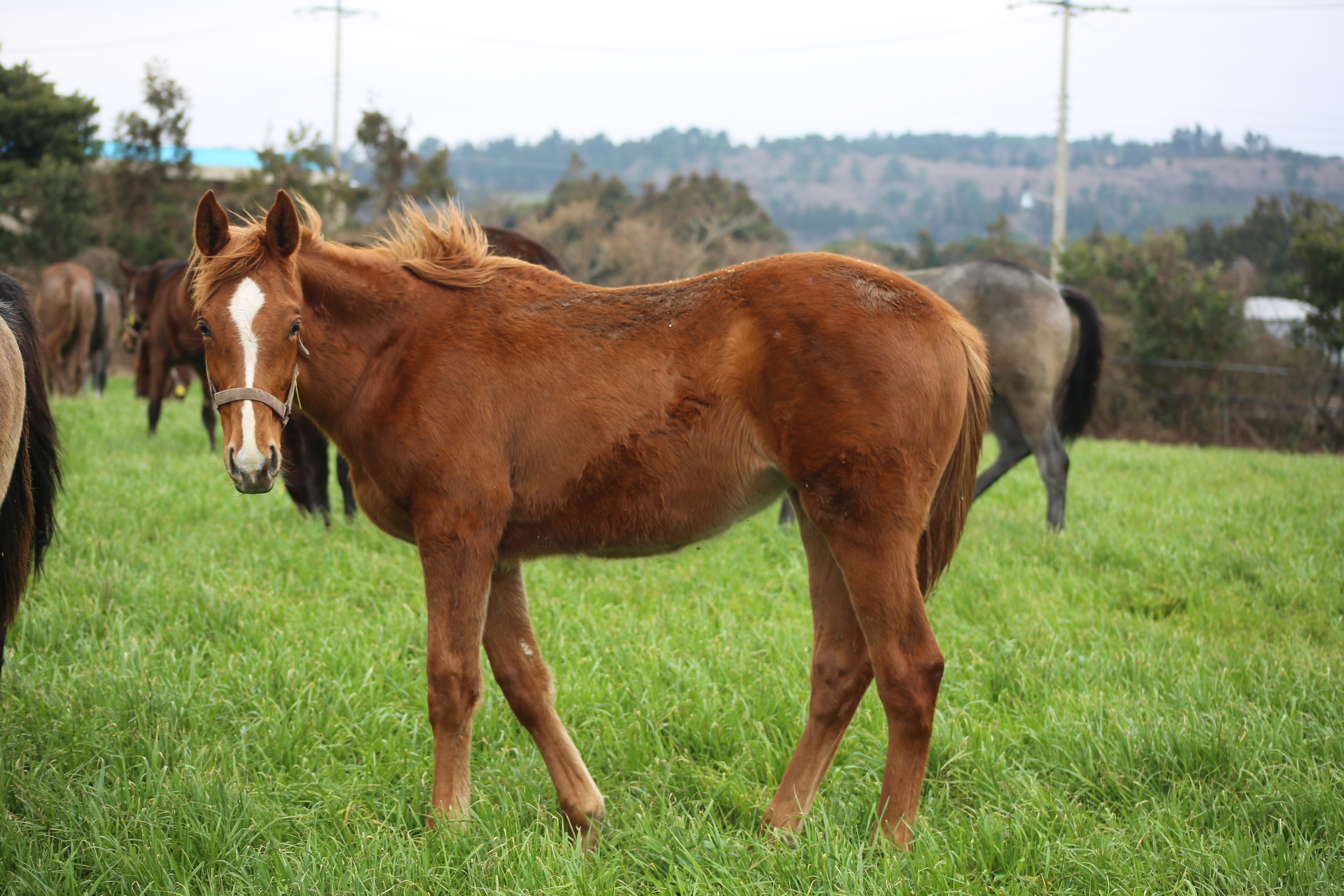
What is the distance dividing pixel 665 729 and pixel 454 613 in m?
1.12

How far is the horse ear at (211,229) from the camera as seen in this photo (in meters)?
2.34

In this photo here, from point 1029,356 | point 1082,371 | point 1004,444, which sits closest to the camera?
point 1029,356

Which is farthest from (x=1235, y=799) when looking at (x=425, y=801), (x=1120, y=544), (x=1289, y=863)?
(x=1120, y=544)

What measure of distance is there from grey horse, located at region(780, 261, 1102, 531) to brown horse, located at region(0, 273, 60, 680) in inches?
176

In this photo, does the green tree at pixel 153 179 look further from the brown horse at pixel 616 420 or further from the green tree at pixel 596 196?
the brown horse at pixel 616 420

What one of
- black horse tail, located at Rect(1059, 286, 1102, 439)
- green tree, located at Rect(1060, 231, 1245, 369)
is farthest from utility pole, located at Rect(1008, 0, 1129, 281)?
black horse tail, located at Rect(1059, 286, 1102, 439)

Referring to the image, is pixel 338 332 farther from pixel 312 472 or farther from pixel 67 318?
pixel 67 318

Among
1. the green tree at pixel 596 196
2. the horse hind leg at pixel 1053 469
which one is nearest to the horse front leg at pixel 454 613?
the horse hind leg at pixel 1053 469

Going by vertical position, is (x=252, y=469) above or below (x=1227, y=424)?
above

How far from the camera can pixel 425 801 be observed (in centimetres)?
277

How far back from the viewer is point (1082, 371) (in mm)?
7535

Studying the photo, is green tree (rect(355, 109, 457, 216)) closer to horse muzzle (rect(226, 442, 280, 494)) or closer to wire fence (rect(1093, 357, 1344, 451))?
wire fence (rect(1093, 357, 1344, 451))

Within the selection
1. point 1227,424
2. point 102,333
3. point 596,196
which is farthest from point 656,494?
point 596,196

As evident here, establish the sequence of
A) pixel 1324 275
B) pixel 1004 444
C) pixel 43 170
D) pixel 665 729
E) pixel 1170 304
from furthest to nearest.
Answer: pixel 43 170 < pixel 1170 304 < pixel 1324 275 < pixel 1004 444 < pixel 665 729
